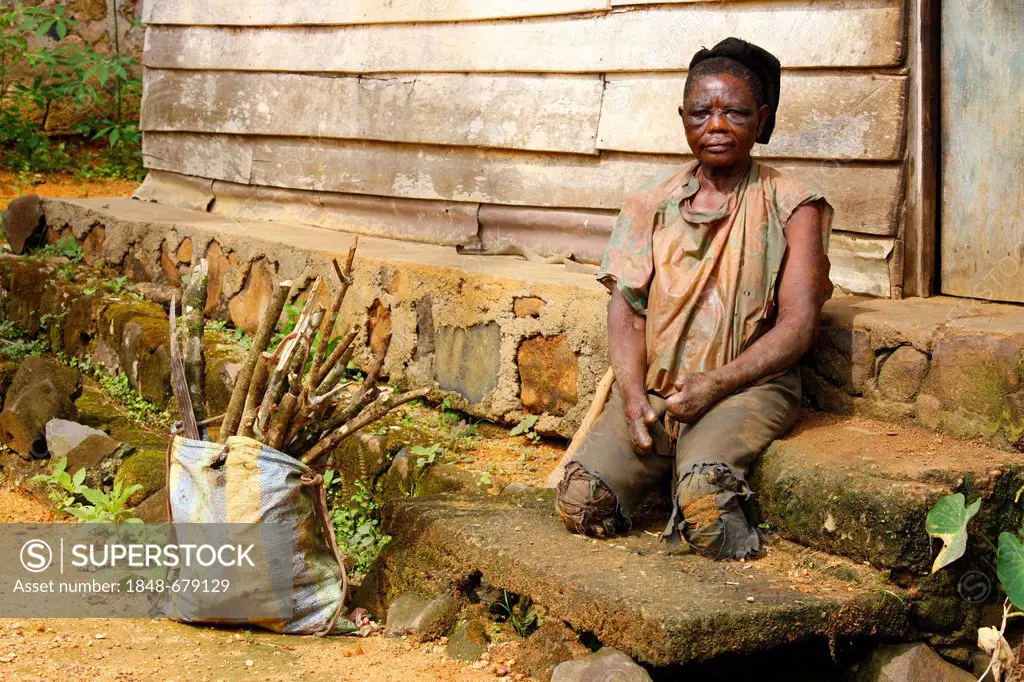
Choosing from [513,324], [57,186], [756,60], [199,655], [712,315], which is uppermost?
[756,60]

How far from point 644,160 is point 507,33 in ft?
3.16

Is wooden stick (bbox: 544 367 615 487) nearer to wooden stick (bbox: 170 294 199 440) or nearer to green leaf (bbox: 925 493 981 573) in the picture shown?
green leaf (bbox: 925 493 981 573)

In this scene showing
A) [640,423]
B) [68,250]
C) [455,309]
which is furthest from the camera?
[68,250]

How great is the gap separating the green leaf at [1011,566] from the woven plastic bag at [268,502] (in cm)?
198

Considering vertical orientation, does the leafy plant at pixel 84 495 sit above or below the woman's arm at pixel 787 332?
below

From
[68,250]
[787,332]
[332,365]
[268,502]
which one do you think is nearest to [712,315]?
[787,332]

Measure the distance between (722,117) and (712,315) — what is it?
1.99 ft

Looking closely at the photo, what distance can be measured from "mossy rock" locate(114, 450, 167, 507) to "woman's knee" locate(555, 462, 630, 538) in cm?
207

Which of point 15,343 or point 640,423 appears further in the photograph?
point 15,343

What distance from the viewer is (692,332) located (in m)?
3.62

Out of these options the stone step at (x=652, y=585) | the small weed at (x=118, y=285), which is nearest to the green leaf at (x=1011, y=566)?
the stone step at (x=652, y=585)

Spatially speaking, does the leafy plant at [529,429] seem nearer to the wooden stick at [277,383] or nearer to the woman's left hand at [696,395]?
the wooden stick at [277,383]

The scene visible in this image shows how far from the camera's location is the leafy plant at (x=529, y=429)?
15.4 ft

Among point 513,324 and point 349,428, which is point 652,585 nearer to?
point 349,428
